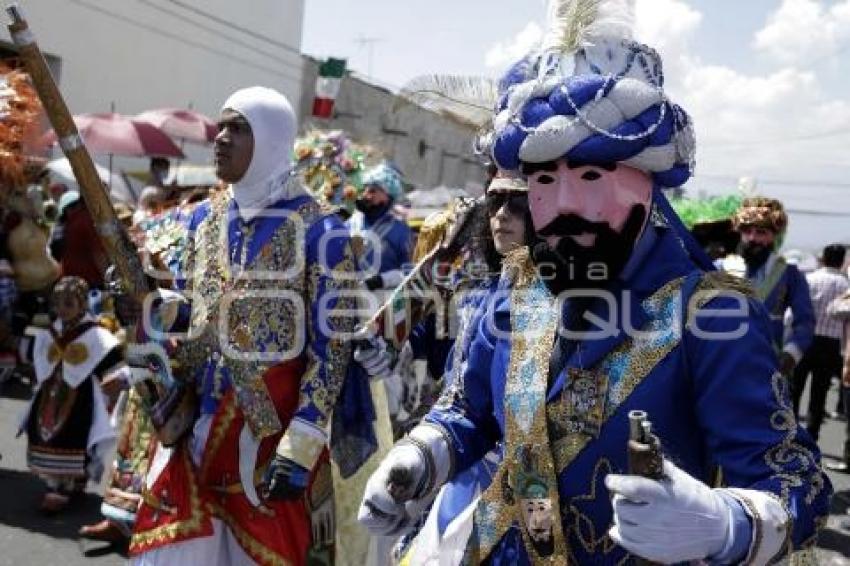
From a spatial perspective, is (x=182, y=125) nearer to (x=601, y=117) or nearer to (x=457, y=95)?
(x=457, y=95)

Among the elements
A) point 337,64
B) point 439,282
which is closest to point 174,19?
point 337,64

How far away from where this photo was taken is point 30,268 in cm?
856

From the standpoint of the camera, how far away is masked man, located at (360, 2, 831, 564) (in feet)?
5.62

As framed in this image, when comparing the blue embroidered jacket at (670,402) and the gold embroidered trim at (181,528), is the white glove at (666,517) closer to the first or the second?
the blue embroidered jacket at (670,402)

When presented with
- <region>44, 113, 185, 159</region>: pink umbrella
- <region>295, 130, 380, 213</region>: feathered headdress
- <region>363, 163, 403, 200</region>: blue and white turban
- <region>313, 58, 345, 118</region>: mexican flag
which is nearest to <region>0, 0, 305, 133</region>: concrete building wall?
<region>313, 58, 345, 118</region>: mexican flag

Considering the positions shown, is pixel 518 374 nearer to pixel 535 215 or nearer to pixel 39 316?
pixel 535 215

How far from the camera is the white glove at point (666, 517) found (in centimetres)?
145

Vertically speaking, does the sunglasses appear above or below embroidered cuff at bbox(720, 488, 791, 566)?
above

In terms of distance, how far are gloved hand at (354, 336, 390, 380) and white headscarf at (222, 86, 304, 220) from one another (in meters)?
0.55

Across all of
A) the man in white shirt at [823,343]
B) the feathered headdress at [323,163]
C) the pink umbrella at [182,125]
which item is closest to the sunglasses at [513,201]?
the feathered headdress at [323,163]

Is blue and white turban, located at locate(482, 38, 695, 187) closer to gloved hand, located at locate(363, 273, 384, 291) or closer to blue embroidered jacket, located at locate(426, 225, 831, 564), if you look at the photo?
blue embroidered jacket, located at locate(426, 225, 831, 564)

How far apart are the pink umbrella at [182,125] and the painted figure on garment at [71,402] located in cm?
759

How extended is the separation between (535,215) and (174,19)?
863 inches

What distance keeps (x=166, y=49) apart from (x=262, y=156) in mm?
20033
